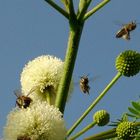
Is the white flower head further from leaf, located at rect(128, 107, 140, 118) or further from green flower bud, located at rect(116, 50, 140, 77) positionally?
leaf, located at rect(128, 107, 140, 118)

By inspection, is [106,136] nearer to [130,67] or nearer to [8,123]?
[8,123]

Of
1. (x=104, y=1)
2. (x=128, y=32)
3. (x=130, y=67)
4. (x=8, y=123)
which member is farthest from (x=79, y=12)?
(x=128, y=32)

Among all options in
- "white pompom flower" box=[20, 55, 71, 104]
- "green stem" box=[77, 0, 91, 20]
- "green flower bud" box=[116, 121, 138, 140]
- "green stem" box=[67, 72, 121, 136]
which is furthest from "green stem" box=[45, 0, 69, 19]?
"green flower bud" box=[116, 121, 138, 140]

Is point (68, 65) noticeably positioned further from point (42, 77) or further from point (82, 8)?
point (42, 77)

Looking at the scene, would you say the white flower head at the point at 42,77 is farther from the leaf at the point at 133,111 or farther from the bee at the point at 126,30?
the bee at the point at 126,30

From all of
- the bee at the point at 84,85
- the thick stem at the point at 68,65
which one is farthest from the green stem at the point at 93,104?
the bee at the point at 84,85
